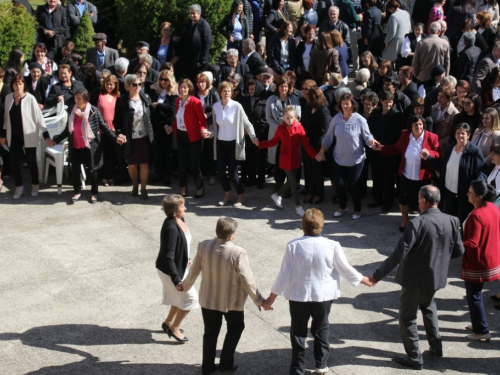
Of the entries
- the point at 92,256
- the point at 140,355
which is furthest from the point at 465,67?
the point at 140,355

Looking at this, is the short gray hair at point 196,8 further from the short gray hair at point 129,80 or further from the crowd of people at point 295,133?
the short gray hair at point 129,80

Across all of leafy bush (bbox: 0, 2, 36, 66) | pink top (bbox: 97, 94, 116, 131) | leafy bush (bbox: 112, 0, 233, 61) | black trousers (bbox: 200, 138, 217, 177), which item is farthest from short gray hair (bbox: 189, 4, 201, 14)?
pink top (bbox: 97, 94, 116, 131)

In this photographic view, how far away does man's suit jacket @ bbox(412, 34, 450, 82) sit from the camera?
12.9m

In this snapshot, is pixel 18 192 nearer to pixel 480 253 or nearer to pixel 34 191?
pixel 34 191

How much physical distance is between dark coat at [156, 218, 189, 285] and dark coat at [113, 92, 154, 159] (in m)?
4.42

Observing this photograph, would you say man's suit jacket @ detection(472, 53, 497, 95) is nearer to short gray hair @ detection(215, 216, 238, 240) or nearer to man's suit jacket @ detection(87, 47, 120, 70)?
man's suit jacket @ detection(87, 47, 120, 70)

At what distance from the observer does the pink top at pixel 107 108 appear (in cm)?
1138

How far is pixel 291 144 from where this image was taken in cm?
1061

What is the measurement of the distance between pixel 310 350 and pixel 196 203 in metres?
4.45

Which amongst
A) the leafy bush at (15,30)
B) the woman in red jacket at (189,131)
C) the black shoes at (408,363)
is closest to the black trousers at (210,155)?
the woman in red jacket at (189,131)

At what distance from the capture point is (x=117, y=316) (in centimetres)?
788

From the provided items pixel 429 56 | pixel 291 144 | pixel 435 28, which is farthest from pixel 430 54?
pixel 291 144

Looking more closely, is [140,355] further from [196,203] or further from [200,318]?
[196,203]

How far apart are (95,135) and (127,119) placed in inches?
20.3
